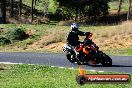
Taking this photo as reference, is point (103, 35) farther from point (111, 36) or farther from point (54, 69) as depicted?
point (54, 69)

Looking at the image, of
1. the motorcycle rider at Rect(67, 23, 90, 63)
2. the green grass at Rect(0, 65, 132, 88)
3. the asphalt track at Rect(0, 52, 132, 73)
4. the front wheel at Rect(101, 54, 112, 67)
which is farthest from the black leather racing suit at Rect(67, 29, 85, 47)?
the green grass at Rect(0, 65, 132, 88)

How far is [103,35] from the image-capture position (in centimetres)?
3462

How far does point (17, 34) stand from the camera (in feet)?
121

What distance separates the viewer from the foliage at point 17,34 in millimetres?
36856

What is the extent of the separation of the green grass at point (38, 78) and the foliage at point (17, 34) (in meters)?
16.4

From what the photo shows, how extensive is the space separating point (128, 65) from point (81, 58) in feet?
7.77

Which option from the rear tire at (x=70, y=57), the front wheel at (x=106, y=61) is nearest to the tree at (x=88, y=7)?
the rear tire at (x=70, y=57)

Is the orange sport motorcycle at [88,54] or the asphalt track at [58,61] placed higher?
the orange sport motorcycle at [88,54]

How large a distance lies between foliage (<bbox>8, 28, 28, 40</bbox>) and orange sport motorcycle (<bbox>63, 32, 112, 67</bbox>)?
51.1 ft

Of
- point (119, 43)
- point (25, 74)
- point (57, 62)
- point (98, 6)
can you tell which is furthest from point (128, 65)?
point (98, 6)

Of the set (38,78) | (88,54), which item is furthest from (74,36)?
(38,78)

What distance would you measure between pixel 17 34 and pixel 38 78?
2107cm

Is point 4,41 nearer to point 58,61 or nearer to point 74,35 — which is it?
point 58,61

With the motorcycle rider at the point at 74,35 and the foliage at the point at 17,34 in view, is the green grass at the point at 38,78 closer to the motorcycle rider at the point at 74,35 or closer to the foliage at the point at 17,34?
the motorcycle rider at the point at 74,35
